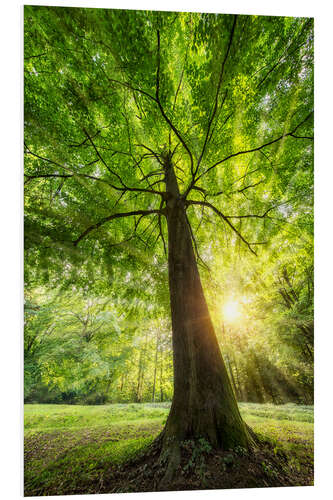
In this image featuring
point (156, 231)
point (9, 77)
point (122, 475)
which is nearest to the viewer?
point (122, 475)

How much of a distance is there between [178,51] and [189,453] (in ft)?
12.1

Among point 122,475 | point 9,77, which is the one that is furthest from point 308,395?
point 9,77

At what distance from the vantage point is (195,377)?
1.55 metres

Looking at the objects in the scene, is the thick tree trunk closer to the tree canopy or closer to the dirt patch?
the dirt patch

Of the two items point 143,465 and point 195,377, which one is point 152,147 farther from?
point 143,465

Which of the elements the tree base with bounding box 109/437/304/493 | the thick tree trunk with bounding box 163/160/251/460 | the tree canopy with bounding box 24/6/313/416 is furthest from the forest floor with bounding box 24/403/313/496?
the tree canopy with bounding box 24/6/313/416

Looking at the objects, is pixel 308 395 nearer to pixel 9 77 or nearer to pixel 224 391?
pixel 224 391

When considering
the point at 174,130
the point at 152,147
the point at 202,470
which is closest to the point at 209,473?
the point at 202,470

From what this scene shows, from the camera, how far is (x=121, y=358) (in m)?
5.82

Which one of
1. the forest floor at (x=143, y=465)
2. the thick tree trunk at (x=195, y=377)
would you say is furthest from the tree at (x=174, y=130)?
the forest floor at (x=143, y=465)

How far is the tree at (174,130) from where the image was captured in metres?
1.68

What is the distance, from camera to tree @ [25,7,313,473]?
168 centimetres

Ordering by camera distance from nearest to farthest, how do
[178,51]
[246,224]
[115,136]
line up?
[178,51], [115,136], [246,224]

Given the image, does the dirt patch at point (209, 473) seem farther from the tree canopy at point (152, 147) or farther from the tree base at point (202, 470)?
the tree canopy at point (152, 147)
